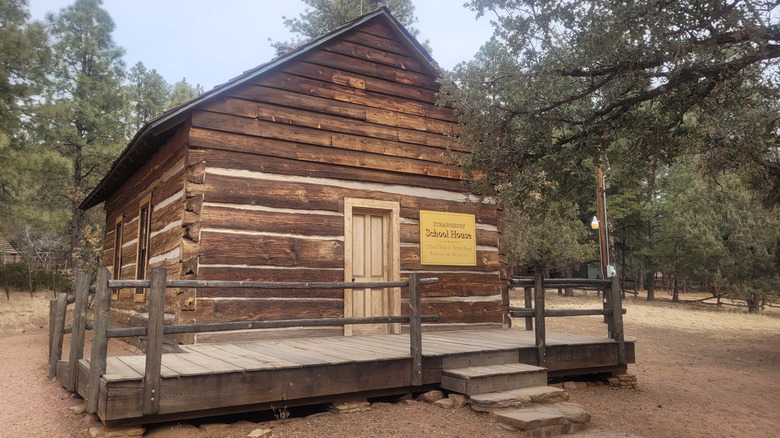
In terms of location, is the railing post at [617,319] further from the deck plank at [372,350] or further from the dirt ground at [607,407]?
the deck plank at [372,350]

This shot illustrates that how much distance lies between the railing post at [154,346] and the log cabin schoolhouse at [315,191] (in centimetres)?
273

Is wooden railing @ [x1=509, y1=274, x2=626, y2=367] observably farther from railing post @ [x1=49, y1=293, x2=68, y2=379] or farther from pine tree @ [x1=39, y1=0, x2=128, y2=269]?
pine tree @ [x1=39, y1=0, x2=128, y2=269]

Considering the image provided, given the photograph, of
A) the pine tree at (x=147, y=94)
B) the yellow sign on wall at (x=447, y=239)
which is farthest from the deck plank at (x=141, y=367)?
the pine tree at (x=147, y=94)

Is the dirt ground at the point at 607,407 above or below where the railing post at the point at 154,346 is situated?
below

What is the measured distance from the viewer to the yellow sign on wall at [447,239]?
9672 mm

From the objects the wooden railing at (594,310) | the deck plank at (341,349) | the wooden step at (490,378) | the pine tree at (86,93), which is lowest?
the wooden step at (490,378)

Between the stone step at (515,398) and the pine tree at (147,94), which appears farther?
the pine tree at (147,94)

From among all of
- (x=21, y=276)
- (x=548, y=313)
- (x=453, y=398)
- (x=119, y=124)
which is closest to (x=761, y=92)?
(x=548, y=313)

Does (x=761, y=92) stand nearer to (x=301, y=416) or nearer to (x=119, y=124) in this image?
(x=301, y=416)

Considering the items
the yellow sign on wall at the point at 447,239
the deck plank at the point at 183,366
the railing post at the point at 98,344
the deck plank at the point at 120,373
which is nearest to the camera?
the deck plank at the point at 120,373

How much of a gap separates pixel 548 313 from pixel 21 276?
2945cm

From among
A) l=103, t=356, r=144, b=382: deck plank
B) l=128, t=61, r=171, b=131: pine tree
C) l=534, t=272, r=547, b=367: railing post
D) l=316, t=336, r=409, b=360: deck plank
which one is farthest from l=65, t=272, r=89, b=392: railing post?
l=128, t=61, r=171, b=131: pine tree

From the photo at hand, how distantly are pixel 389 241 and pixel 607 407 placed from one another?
4.43 m

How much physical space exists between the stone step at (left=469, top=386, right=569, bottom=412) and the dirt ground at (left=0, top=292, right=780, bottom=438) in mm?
123
